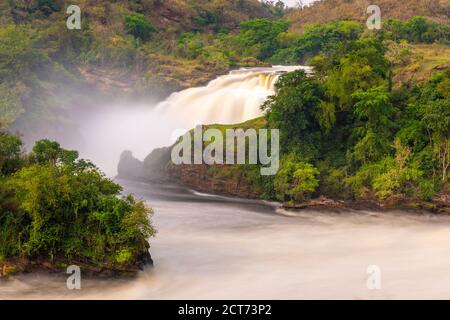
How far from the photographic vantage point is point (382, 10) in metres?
79.0

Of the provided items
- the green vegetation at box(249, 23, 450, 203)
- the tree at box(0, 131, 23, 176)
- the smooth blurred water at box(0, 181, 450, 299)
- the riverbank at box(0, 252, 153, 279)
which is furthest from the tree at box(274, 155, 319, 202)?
the tree at box(0, 131, 23, 176)

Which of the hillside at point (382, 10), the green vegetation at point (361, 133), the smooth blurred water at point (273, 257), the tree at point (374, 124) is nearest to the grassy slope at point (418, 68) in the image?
the green vegetation at point (361, 133)

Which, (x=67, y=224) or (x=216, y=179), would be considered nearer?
(x=67, y=224)

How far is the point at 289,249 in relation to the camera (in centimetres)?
2916

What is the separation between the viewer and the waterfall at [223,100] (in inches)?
1911

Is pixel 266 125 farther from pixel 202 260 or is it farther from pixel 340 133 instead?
pixel 202 260

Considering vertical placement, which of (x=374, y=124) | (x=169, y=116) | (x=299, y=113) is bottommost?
(x=374, y=124)

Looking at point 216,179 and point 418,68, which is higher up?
point 418,68

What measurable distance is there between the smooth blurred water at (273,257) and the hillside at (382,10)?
45786mm

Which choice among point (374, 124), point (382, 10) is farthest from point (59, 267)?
point (382, 10)

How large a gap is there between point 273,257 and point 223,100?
24.7 m

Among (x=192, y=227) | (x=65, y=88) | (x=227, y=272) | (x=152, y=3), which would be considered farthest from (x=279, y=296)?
(x=152, y=3)

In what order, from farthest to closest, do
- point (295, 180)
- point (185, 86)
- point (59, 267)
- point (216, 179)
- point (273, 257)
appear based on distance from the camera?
point (185, 86) → point (216, 179) → point (295, 180) → point (273, 257) → point (59, 267)

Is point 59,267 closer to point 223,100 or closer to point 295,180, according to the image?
point 295,180
